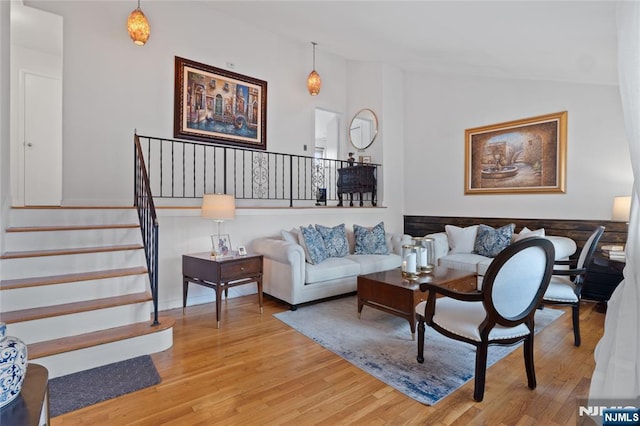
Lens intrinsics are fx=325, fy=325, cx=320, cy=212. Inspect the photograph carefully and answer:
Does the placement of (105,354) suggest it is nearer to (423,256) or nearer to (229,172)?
(423,256)

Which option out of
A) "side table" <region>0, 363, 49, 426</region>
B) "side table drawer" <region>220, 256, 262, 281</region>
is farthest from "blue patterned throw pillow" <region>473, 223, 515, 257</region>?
"side table" <region>0, 363, 49, 426</region>

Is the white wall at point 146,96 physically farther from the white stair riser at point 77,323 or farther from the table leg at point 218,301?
the white stair riser at point 77,323

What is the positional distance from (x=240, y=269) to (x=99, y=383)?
61.3 inches

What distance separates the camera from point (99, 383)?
2230 millimetres

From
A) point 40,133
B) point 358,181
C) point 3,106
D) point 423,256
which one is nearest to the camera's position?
point 3,106

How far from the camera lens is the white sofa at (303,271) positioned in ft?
12.4

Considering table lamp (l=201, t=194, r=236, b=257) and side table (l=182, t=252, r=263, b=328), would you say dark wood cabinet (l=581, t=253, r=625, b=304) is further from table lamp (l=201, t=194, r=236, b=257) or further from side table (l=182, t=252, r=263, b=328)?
table lamp (l=201, t=194, r=236, b=257)

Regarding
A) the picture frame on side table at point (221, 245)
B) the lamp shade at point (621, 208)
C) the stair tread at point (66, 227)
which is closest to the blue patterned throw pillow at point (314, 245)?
the picture frame on side table at point (221, 245)

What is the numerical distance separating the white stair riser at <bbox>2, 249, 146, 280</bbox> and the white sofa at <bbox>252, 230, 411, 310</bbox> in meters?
1.44

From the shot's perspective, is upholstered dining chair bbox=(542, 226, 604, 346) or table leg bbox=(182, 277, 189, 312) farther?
table leg bbox=(182, 277, 189, 312)

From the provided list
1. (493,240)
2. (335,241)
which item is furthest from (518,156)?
(335,241)

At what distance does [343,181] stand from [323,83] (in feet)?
6.51

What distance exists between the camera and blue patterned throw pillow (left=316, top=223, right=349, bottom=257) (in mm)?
4414

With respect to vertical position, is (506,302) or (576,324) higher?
(506,302)
